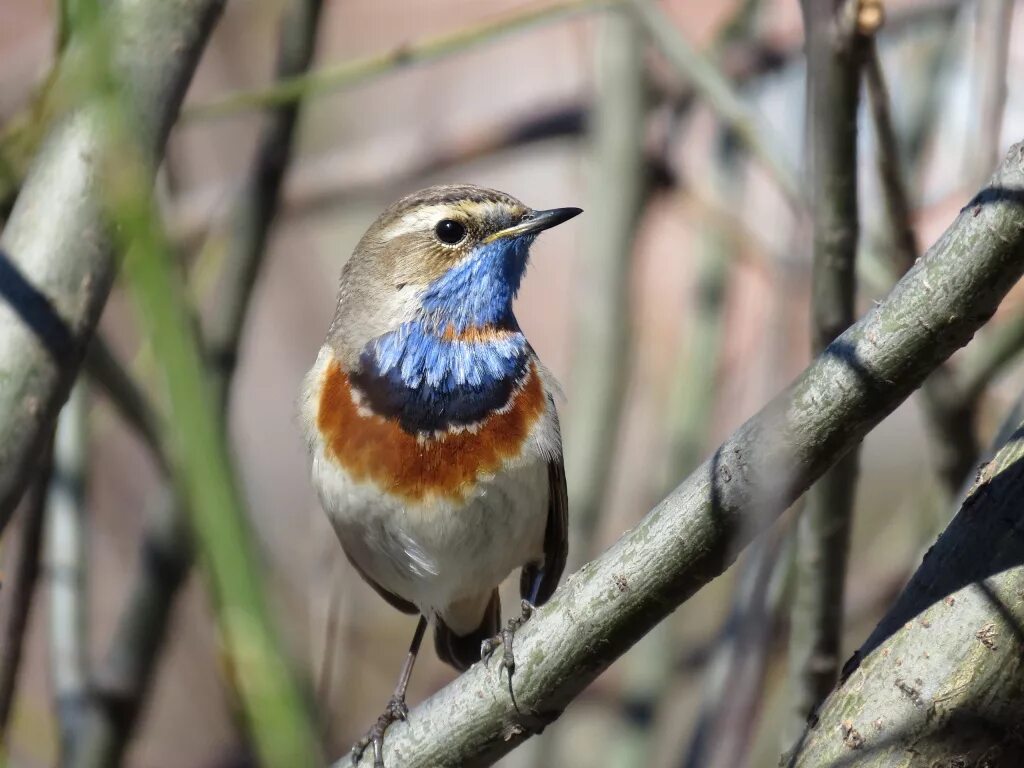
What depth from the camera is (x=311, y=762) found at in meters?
1.29

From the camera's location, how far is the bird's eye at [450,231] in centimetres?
435

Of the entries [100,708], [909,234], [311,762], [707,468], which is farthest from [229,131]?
[311,762]

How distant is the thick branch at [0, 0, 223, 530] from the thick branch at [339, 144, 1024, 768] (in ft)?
3.97

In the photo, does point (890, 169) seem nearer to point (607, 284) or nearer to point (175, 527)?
point (607, 284)

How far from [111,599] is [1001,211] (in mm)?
6637

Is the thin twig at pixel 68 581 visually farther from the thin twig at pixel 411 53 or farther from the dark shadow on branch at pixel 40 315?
the dark shadow on branch at pixel 40 315

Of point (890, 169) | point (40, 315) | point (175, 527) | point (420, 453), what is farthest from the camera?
point (175, 527)

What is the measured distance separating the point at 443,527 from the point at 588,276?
1.96 meters

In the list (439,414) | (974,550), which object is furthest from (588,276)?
(974,550)

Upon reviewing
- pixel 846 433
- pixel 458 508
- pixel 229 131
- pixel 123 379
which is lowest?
pixel 846 433

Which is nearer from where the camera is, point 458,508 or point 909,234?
point 909,234

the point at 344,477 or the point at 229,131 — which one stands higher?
the point at 229,131

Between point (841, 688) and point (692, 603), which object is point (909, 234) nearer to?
point (841, 688)

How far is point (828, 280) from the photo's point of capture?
3084mm
